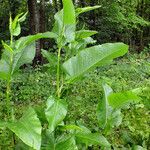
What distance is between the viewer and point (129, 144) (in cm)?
350

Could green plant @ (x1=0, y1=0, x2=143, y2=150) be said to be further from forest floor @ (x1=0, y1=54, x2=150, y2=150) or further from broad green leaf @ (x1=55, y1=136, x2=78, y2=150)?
forest floor @ (x1=0, y1=54, x2=150, y2=150)

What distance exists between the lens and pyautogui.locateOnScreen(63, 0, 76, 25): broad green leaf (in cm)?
229

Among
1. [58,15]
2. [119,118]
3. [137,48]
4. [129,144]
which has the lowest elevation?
[137,48]

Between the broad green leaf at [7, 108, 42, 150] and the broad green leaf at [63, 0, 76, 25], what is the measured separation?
63 centimetres

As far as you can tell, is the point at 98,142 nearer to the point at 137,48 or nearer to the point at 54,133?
the point at 54,133

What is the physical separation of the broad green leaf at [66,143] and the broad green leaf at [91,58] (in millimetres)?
408

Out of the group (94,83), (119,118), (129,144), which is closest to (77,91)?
(94,83)

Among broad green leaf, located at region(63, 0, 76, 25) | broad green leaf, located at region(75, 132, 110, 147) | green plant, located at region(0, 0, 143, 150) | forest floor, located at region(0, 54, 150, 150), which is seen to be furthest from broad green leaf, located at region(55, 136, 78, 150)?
forest floor, located at region(0, 54, 150, 150)

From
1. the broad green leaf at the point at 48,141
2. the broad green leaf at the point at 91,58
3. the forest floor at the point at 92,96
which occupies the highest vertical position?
the broad green leaf at the point at 91,58

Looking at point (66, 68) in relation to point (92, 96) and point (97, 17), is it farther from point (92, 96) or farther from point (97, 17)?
point (97, 17)

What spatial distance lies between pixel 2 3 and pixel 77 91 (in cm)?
810

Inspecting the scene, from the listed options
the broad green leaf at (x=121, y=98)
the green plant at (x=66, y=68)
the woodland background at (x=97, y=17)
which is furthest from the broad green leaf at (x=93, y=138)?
the woodland background at (x=97, y=17)

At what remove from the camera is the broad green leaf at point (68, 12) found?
2.29 m

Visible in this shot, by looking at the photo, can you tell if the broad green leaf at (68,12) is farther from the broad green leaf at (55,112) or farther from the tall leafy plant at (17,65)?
the broad green leaf at (55,112)
